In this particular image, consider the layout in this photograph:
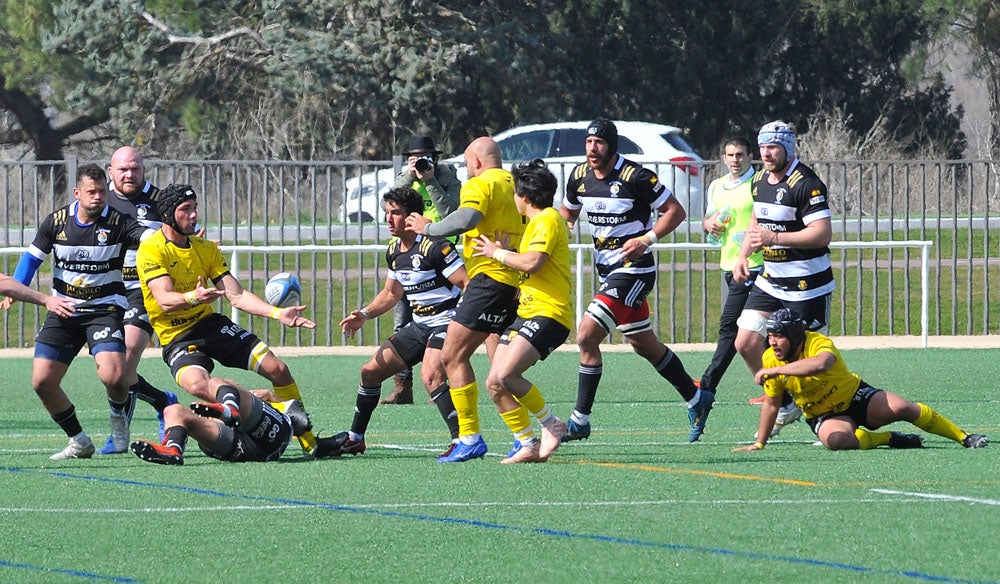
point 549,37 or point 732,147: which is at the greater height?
point 549,37

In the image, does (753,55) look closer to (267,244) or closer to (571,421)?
(267,244)

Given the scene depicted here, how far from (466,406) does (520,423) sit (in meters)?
0.34

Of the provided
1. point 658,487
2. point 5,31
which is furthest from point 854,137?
point 658,487

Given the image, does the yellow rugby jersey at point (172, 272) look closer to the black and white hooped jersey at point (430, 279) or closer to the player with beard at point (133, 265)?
the player with beard at point (133, 265)

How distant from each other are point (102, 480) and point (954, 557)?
182 inches

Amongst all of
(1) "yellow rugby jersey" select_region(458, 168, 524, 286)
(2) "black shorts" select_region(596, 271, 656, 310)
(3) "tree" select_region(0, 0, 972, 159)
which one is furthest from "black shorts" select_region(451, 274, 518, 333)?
(3) "tree" select_region(0, 0, 972, 159)

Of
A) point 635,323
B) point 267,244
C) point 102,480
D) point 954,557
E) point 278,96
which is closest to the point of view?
point 954,557

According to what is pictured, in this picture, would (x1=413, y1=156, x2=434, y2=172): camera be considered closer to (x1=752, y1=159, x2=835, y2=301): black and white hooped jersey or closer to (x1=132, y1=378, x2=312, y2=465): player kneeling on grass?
(x1=752, y1=159, x2=835, y2=301): black and white hooped jersey

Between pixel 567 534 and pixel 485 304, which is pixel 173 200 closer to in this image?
pixel 485 304

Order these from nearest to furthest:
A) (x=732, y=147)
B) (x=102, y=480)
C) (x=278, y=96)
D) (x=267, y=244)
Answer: (x=102, y=480), (x=732, y=147), (x=267, y=244), (x=278, y=96)

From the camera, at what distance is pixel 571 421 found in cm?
1104

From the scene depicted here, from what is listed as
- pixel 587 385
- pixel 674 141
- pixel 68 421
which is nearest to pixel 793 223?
pixel 587 385

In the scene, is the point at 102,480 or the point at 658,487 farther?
the point at 102,480

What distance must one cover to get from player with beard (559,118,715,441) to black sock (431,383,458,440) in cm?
89
